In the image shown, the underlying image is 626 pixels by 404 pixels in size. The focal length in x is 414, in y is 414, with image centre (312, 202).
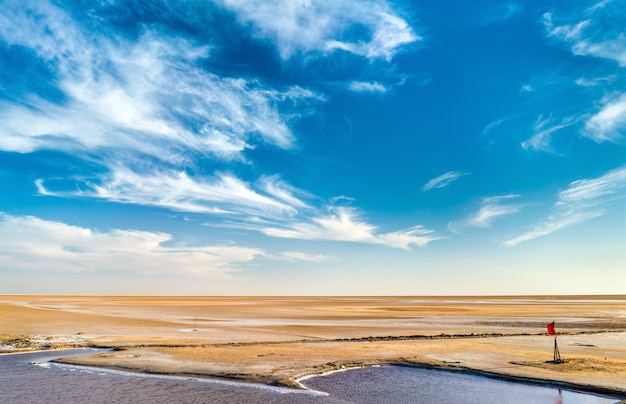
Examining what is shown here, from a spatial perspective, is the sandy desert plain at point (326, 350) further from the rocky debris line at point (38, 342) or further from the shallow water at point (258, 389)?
the shallow water at point (258, 389)

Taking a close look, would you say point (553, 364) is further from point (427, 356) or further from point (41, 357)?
point (41, 357)

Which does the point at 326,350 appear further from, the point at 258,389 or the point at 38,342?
the point at 38,342

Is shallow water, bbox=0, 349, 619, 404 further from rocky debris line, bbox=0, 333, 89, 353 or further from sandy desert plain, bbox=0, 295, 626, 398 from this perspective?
rocky debris line, bbox=0, 333, 89, 353

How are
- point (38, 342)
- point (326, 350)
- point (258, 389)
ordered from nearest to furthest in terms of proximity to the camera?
1. point (258, 389)
2. point (326, 350)
3. point (38, 342)

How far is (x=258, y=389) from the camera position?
49.5 feet

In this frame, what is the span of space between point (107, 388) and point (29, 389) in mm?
2608

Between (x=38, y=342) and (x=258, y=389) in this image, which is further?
(x=38, y=342)

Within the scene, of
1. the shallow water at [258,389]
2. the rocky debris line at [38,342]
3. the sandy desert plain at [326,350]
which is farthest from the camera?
the rocky debris line at [38,342]

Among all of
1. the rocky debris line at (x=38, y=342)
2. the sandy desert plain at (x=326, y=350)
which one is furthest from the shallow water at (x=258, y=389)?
the rocky debris line at (x=38, y=342)

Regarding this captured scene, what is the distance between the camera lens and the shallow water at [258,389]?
45.3 feet

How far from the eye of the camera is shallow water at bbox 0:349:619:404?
13797 mm

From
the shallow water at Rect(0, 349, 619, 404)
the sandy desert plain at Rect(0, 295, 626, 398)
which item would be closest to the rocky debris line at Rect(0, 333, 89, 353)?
the sandy desert plain at Rect(0, 295, 626, 398)

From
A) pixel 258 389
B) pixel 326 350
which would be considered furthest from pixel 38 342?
pixel 258 389

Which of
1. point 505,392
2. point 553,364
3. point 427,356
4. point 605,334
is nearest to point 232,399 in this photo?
point 505,392
